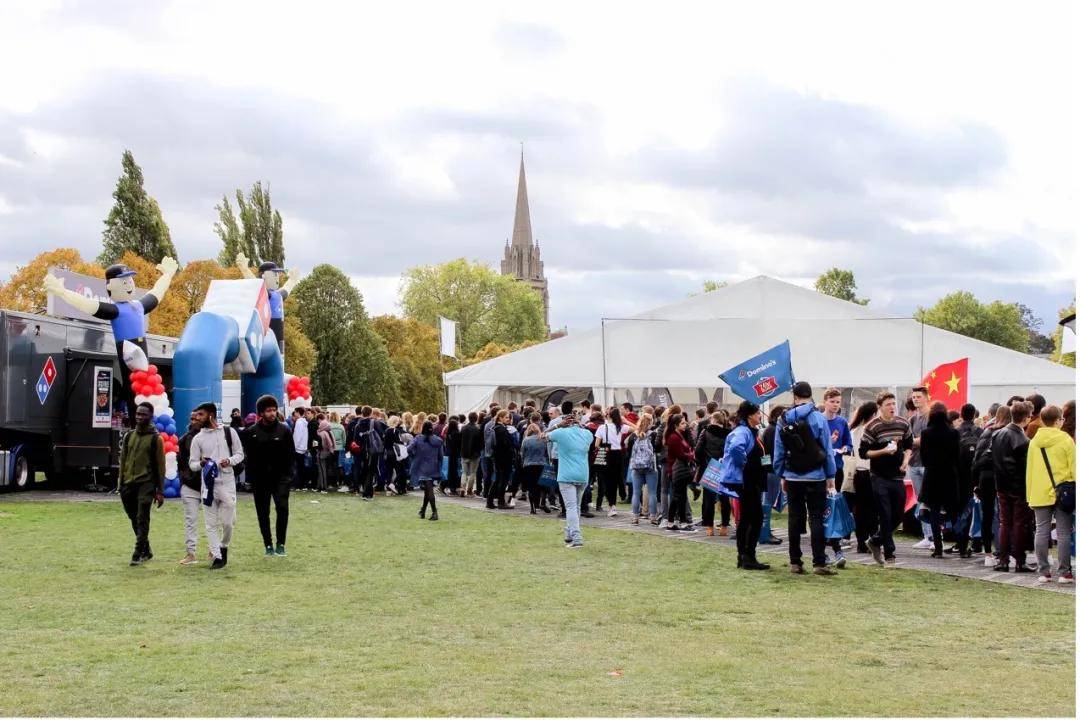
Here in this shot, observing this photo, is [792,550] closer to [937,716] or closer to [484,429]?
[937,716]

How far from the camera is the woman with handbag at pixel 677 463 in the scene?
648 inches

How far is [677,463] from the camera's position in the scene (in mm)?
16547

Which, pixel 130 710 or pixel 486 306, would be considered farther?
pixel 486 306

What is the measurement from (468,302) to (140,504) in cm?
8483

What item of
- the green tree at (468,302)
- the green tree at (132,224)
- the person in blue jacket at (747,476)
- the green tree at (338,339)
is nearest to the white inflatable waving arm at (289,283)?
the person in blue jacket at (747,476)

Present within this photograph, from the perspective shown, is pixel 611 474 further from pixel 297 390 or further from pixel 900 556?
pixel 297 390

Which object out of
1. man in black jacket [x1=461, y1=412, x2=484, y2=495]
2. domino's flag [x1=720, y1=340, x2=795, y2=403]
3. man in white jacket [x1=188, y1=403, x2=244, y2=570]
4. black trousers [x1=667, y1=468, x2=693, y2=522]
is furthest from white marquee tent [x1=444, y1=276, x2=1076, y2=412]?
man in white jacket [x1=188, y1=403, x2=244, y2=570]

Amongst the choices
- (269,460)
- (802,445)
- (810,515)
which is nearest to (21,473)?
(269,460)

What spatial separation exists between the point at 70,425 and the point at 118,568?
11494 mm

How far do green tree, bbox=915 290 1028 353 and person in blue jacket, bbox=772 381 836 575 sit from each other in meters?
84.2

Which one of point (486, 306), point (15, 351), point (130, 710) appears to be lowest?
point (130, 710)

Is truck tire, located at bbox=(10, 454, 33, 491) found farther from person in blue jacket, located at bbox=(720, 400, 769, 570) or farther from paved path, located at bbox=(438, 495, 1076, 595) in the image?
person in blue jacket, located at bbox=(720, 400, 769, 570)

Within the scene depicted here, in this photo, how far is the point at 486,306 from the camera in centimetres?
9825

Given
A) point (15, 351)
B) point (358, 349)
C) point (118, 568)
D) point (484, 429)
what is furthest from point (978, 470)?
point (358, 349)
